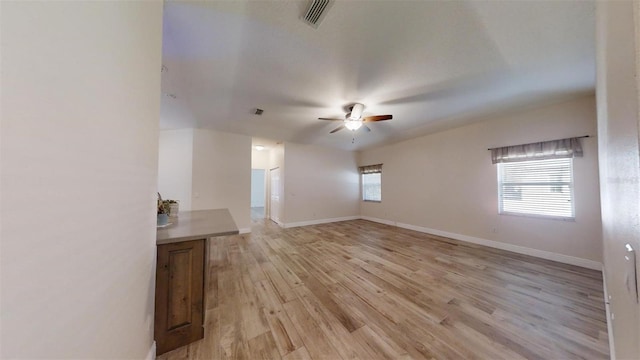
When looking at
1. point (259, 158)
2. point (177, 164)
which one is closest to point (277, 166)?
point (259, 158)

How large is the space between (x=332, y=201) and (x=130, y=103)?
18.2ft

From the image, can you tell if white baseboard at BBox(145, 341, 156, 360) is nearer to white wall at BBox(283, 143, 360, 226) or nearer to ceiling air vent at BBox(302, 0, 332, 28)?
ceiling air vent at BBox(302, 0, 332, 28)

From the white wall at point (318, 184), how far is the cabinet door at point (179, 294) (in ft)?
12.7

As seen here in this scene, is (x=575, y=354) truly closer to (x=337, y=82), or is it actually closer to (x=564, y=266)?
(x=564, y=266)

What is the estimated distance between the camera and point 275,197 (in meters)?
6.24

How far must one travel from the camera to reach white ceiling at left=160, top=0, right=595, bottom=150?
1521 mm

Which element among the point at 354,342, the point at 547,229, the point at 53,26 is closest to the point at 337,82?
the point at 53,26

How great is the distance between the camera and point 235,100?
2961 mm

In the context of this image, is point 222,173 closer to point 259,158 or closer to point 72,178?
point 259,158

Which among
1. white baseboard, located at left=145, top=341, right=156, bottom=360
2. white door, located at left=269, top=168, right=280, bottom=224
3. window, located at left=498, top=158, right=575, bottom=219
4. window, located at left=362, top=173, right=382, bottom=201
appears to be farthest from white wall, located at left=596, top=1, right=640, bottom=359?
white door, located at left=269, top=168, right=280, bottom=224

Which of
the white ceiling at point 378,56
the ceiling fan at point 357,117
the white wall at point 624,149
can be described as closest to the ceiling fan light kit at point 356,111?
the ceiling fan at point 357,117

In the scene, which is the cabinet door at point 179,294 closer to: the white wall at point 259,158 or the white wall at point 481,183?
the white wall at point 481,183

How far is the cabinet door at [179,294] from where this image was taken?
139 centimetres

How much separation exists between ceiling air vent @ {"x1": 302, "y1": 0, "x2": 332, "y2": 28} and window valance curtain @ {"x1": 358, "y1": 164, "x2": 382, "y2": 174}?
4959mm
